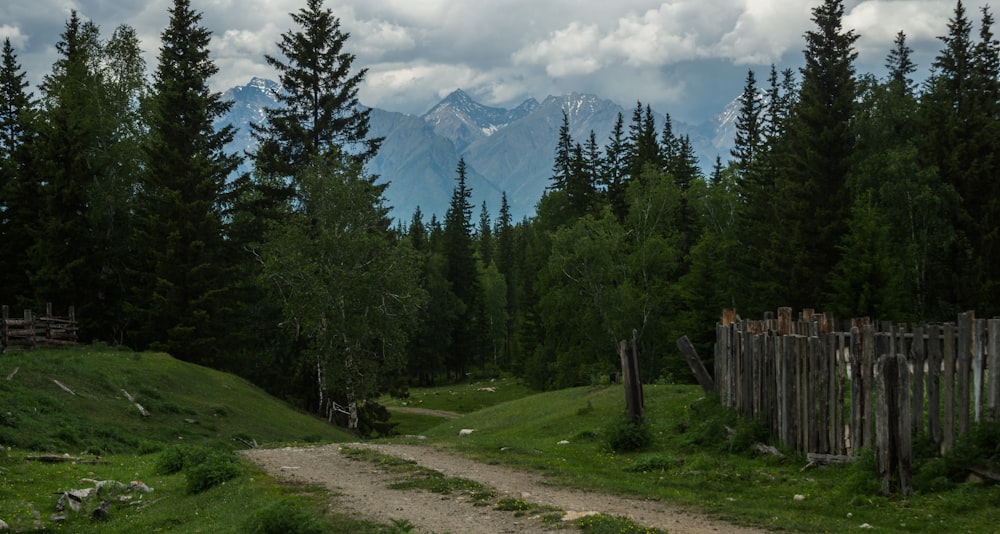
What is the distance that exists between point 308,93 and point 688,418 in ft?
130

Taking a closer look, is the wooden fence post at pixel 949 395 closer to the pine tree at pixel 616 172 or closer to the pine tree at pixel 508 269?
the pine tree at pixel 616 172

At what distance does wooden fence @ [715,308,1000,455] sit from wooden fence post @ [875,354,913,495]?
0.02 m

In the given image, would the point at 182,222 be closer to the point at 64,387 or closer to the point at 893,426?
the point at 64,387

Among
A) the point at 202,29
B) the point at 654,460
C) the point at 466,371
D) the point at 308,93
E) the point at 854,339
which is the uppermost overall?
the point at 202,29

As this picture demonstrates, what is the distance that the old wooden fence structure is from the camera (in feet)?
39.7

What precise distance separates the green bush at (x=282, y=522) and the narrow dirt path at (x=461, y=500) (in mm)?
1372

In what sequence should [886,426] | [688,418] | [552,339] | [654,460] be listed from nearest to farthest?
[886,426]
[654,460]
[688,418]
[552,339]

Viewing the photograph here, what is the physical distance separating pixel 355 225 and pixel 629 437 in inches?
1121

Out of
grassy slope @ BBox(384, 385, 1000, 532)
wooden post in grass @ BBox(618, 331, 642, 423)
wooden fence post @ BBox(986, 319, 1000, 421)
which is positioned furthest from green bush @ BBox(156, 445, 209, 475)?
wooden fence post @ BBox(986, 319, 1000, 421)

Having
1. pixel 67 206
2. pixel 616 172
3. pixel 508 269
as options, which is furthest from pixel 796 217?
pixel 508 269

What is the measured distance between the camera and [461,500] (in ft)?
40.8

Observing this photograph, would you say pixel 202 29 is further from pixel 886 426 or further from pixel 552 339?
pixel 886 426

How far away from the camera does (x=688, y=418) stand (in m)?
20.8

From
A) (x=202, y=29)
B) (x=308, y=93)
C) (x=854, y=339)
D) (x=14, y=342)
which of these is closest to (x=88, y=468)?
(x=854, y=339)
